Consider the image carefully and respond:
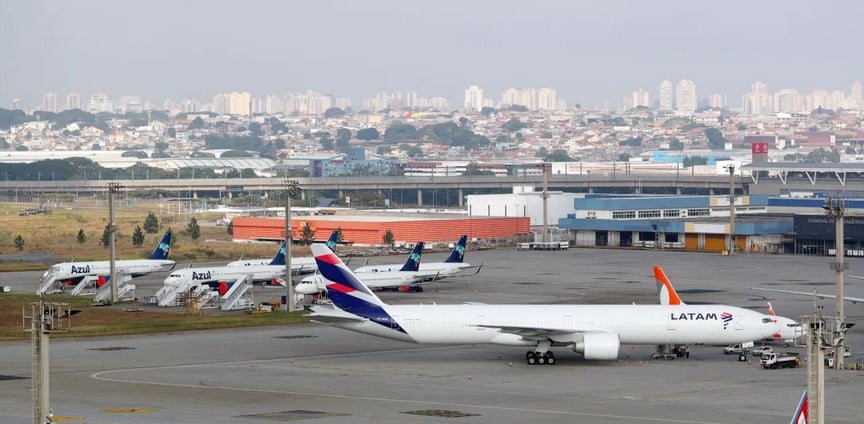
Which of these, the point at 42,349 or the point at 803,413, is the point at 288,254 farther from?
the point at 803,413

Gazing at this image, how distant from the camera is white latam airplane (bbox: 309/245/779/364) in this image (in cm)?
6994

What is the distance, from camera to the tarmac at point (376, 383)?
182 ft

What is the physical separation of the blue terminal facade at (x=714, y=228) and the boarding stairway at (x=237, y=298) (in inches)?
3091

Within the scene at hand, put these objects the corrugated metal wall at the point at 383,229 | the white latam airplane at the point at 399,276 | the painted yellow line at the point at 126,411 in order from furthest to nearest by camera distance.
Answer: the corrugated metal wall at the point at 383,229 → the white latam airplane at the point at 399,276 → the painted yellow line at the point at 126,411

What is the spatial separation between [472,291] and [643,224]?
2548 inches

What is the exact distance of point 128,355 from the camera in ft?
248

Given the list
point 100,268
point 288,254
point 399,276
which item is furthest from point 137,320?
point 100,268

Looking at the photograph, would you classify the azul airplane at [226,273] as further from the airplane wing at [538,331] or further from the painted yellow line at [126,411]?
the painted yellow line at [126,411]

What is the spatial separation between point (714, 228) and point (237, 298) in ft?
272

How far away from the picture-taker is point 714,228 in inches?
6801

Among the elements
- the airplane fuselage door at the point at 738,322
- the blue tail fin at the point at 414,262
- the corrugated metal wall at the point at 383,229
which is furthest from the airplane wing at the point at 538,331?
the corrugated metal wall at the point at 383,229

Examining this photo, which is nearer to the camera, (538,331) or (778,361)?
(778,361)

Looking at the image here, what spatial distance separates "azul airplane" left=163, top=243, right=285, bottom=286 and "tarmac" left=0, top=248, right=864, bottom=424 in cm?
2666

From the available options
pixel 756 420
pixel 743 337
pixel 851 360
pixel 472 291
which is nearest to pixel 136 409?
pixel 756 420
